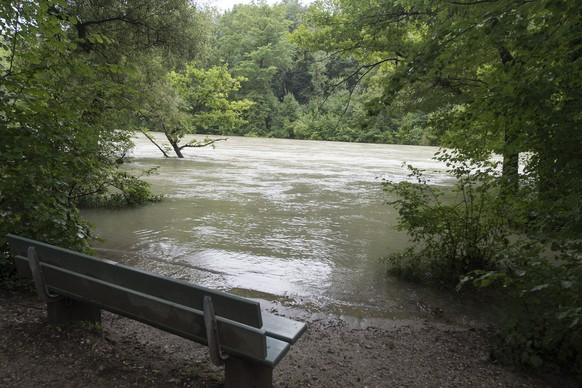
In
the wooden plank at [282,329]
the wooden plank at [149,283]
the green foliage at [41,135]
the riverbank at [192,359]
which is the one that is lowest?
the riverbank at [192,359]

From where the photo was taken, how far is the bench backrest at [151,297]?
7.55 feet

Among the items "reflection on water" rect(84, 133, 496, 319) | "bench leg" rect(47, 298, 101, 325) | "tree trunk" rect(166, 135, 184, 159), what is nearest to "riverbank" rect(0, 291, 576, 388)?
"bench leg" rect(47, 298, 101, 325)

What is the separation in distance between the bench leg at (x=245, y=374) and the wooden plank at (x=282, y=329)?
0.21 m

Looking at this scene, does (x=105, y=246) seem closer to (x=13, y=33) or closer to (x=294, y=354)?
(x=13, y=33)

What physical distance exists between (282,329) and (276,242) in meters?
5.30

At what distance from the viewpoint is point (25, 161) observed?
4.00 meters

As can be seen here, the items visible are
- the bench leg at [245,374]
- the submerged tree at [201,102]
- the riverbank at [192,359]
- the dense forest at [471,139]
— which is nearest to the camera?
the bench leg at [245,374]

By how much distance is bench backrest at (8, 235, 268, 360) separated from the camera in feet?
7.55

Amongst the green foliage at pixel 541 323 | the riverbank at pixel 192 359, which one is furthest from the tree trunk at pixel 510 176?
the riverbank at pixel 192 359

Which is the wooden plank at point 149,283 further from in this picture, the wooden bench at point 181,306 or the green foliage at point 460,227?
the green foliage at point 460,227

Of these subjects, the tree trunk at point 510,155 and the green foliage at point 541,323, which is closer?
the green foliage at point 541,323

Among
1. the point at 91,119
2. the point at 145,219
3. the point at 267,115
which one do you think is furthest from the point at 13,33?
the point at 267,115

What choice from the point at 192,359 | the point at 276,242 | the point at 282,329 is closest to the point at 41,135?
the point at 192,359

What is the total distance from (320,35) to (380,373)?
28.5ft
